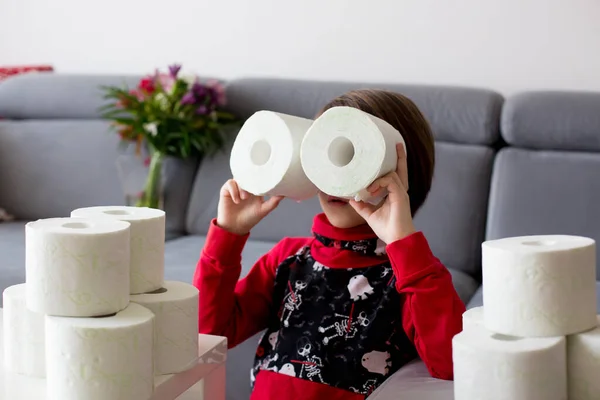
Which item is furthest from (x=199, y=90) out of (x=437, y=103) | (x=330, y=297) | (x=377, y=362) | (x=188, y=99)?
(x=377, y=362)

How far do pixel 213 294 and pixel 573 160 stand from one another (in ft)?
4.36

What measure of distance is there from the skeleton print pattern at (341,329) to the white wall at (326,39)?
5.01ft

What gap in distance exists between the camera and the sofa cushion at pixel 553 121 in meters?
2.41

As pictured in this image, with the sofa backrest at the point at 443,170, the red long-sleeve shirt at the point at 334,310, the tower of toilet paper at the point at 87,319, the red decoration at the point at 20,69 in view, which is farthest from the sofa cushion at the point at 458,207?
the red decoration at the point at 20,69

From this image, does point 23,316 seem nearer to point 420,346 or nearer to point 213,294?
point 213,294

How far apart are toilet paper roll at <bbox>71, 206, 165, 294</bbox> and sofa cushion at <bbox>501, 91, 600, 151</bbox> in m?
1.54

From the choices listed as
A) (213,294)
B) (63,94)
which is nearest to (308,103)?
(63,94)

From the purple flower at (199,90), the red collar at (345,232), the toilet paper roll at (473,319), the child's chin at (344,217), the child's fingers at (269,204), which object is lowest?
the toilet paper roll at (473,319)

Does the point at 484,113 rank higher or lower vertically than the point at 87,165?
higher

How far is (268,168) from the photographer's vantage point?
123cm

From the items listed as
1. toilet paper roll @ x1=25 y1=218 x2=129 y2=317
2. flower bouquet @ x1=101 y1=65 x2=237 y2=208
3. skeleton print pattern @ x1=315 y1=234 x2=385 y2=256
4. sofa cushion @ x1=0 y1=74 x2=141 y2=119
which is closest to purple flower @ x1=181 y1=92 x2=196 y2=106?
flower bouquet @ x1=101 y1=65 x2=237 y2=208

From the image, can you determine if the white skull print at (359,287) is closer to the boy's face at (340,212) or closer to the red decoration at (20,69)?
the boy's face at (340,212)

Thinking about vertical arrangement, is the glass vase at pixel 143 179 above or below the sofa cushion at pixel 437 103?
below

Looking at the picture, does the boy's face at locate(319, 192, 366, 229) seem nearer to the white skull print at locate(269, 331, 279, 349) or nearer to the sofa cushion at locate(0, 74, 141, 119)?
the white skull print at locate(269, 331, 279, 349)
